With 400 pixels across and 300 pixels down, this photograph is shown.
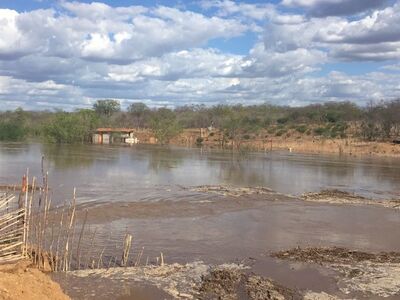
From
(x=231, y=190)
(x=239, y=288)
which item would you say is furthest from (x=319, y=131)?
(x=239, y=288)

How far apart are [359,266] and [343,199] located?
46.5ft

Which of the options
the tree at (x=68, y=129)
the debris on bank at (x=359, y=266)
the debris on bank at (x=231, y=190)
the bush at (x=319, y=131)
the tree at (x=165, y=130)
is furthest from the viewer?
the tree at (x=165, y=130)

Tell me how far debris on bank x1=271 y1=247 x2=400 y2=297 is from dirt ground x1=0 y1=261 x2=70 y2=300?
19.9ft

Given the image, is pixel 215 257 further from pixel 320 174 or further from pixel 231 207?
pixel 320 174

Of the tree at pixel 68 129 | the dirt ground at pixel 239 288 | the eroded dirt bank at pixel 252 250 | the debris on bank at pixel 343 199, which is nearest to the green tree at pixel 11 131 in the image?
the tree at pixel 68 129

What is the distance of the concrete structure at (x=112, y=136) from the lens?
84.8m

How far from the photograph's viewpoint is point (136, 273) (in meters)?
11.3

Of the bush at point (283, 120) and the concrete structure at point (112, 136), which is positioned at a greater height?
the bush at point (283, 120)

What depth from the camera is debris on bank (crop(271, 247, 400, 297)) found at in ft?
37.0

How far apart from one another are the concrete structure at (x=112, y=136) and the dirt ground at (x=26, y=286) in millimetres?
75845

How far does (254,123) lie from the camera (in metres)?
92.2

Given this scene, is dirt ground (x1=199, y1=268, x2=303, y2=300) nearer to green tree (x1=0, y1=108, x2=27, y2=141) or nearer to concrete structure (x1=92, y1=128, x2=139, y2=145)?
concrete structure (x1=92, y1=128, x2=139, y2=145)

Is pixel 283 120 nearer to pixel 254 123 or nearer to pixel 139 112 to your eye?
pixel 254 123

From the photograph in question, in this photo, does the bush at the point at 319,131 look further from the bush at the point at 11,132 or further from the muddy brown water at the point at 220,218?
the bush at the point at 11,132
